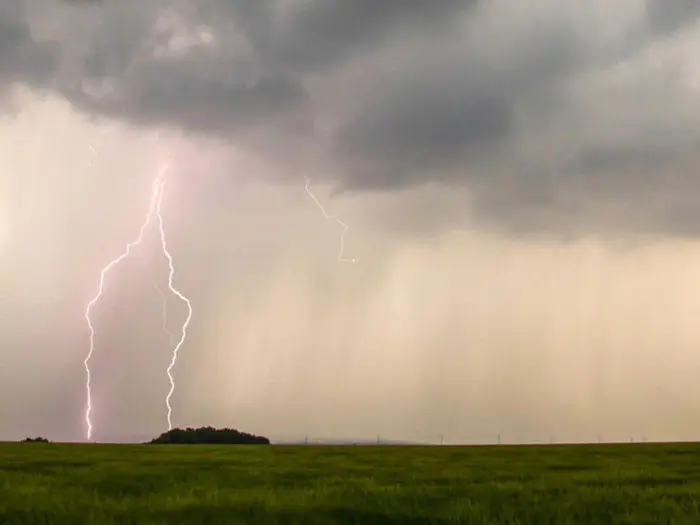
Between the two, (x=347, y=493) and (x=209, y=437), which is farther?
(x=209, y=437)

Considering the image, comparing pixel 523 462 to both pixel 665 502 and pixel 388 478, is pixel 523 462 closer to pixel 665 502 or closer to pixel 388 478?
pixel 388 478

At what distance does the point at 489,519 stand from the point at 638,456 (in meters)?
19.0

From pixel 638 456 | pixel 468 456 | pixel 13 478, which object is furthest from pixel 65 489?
pixel 638 456

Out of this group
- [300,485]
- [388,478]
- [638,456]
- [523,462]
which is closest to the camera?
[300,485]

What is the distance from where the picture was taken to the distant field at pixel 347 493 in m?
12.0

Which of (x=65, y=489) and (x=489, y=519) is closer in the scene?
(x=489, y=519)

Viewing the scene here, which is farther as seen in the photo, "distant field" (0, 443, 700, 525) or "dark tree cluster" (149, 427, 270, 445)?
"dark tree cluster" (149, 427, 270, 445)

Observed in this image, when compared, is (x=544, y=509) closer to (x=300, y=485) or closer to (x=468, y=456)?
(x=300, y=485)

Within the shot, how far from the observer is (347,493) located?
47.9 ft

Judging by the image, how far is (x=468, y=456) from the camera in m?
29.5

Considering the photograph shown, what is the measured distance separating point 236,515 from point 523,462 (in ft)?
52.0

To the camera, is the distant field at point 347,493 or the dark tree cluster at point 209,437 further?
the dark tree cluster at point 209,437

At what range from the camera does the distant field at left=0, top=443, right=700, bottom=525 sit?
1202 cm

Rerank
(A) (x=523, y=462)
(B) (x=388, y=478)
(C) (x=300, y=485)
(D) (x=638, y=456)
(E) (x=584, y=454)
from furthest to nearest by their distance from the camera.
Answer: (E) (x=584, y=454) < (D) (x=638, y=456) < (A) (x=523, y=462) < (B) (x=388, y=478) < (C) (x=300, y=485)
